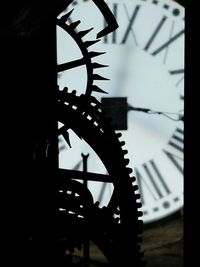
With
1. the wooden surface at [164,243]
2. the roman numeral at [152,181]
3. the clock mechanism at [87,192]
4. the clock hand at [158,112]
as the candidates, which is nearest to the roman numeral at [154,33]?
the clock hand at [158,112]

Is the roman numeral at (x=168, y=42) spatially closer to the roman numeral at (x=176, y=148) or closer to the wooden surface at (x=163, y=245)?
the roman numeral at (x=176, y=148)

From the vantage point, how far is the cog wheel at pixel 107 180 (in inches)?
34.1

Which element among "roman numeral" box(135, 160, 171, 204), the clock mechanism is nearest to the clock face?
"roman numeral" box(135, 160, 171, 204)

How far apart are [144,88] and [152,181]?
0.89 feet

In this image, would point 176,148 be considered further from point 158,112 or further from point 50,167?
point 50,167

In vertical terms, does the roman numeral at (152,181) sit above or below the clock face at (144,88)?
below

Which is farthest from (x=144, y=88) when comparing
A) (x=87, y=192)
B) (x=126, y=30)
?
(x=87, y=192)

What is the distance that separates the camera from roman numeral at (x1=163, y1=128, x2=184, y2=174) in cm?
182

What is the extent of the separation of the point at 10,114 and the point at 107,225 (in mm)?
203

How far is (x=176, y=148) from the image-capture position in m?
1.84
